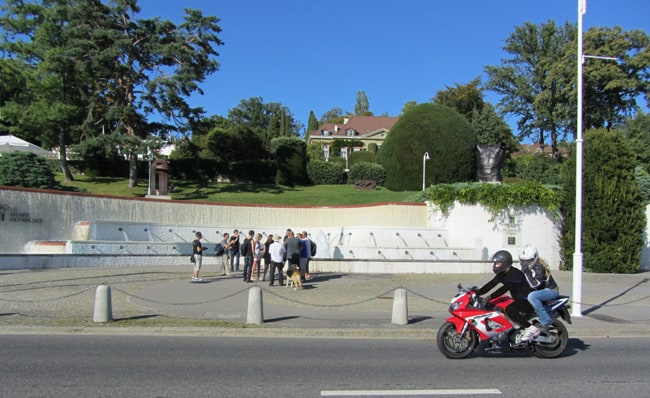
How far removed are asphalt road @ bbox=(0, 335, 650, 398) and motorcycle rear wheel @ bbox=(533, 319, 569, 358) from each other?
0.13m

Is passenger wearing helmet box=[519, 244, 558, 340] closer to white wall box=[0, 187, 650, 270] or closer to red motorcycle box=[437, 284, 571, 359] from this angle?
red motorcycle box=[437, 284, 571, 359]

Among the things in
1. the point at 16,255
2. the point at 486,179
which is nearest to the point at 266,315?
the point at 16,255

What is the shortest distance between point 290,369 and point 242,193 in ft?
102

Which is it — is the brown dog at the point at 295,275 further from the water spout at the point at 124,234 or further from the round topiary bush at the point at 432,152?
the round topiary bush at the point at 432,152

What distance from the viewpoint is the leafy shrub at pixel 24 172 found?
76.5 ft

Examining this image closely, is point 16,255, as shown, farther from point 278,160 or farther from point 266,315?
point 278,160

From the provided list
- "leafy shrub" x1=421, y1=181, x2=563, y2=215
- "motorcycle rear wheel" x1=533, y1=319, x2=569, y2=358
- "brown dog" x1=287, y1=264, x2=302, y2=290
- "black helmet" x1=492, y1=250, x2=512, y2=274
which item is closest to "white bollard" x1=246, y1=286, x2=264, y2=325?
"black helmet" x1=492, y1=250, x2=512, y2=274

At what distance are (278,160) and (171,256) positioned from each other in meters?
25.8

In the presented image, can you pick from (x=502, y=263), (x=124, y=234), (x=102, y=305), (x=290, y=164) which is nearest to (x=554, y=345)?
(x=502, y=263)

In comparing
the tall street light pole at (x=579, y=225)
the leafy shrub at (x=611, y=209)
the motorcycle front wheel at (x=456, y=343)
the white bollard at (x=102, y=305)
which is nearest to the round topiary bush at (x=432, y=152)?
the leafy shrub at (x=611, y=209)

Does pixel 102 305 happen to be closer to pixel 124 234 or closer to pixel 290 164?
pixel 124 234

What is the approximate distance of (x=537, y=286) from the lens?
8.59 m

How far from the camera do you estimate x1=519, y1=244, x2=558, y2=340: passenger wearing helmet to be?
8.45m

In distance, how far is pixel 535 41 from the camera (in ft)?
190
